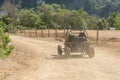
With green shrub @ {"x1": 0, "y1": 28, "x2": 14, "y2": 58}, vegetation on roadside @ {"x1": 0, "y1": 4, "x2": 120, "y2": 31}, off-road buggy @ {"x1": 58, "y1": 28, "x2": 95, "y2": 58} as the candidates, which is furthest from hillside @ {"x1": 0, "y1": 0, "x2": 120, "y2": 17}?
off-road buggy @ {"x1": 58, "y1": 28, "x2": 95, "y2": 58}

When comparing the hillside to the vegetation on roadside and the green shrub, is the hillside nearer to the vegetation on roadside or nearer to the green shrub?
the vegetation on roadside

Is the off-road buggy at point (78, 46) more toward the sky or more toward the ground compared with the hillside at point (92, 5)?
more toward the ground

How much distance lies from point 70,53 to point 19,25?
5705 cm

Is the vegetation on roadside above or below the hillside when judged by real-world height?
below

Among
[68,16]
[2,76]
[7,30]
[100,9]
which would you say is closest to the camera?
[2,76]

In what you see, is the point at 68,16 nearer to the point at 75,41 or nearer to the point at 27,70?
the point at 75,41

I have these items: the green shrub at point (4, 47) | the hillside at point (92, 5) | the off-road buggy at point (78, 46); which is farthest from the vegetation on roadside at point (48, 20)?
the hillside at point (92, 5)

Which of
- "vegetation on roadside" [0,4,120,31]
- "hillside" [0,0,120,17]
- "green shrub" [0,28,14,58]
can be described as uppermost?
"hillside" [0,0,120,17]

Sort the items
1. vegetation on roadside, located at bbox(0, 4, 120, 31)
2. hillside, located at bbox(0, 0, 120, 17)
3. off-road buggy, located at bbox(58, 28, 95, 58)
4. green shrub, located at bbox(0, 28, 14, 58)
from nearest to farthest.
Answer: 1. off-road buggy, located at bbox(58, 28, 95, 58)
2. green shrub, located at bbox(0, 28, 14, 58)
3. vegetation on roadside, located at bbox(0, 4, 120, 31)
4. hillside, located at bbox(0, 0, 120, 17)

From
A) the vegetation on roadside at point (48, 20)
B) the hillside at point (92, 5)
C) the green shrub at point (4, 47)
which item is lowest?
the green shrub at point (4, 47)

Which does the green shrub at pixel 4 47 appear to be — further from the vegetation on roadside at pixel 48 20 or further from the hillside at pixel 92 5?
the hillside at pixel 92 5

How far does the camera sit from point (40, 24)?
80.8 m

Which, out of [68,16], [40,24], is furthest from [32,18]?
[68,16]

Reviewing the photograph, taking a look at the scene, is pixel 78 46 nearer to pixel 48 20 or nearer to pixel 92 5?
pixel 48 20
